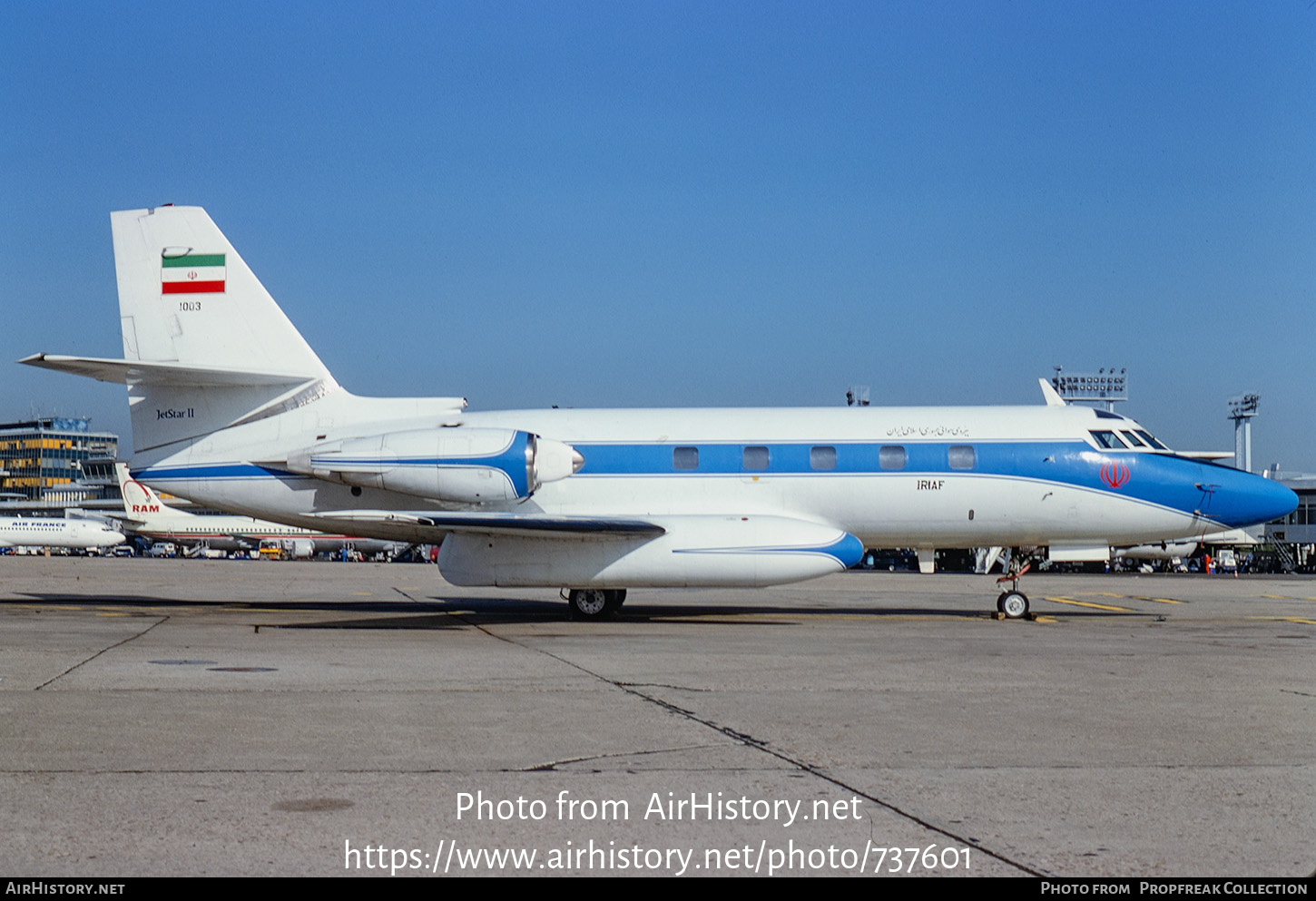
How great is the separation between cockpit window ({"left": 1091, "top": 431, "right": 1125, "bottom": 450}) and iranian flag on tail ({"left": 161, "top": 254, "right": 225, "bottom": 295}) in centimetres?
1584

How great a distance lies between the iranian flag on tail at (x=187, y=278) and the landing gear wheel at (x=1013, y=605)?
50.2ft

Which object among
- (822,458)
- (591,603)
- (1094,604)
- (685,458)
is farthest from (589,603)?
(1094,604)

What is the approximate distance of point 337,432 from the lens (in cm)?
2097

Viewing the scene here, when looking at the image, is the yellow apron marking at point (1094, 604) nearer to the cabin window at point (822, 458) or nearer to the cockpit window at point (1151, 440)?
the cockpit window at point (1151, 440)

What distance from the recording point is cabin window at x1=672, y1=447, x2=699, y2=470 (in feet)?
66.2

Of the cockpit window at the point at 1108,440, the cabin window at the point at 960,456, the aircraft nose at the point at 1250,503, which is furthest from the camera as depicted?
the cockpit window at the point at 1108,440

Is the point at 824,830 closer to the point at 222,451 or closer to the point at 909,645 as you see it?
the point at 909,645

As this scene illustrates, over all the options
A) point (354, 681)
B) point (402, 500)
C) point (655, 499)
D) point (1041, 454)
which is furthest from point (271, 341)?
point (1041, 454)

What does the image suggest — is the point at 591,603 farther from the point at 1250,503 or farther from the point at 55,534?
the point at 55,534

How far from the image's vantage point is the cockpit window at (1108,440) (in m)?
20.6

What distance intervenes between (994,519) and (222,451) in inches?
544

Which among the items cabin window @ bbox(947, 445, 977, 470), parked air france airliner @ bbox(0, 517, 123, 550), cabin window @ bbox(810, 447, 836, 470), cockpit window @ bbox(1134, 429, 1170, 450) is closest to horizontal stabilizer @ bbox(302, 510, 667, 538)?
cabin window @ bbox(810, 447, 836, 470)

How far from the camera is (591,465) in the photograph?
2023 centimetres

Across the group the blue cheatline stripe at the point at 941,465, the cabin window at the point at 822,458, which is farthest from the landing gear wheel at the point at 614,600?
the cabin window at the point at 822,458
